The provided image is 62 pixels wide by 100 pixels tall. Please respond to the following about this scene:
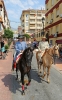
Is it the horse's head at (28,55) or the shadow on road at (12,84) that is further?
the shadow on road at (12,84)

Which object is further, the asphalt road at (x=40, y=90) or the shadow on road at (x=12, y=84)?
the shadow on road at (x=12, y=84)

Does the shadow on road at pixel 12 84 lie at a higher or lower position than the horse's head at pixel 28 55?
lower

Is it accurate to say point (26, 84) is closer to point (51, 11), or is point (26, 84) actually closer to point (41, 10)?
point (51, 11)

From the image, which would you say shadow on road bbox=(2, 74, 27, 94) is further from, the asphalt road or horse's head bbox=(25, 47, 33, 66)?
horse's head bbox=(25, 47, 33, 66)

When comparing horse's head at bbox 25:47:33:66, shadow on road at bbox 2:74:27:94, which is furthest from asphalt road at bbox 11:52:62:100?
horse's head at bbox 25:47:33:66

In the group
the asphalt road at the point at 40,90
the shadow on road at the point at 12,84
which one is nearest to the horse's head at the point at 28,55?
the asphalt road at the point at 40,90

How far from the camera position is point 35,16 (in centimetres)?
9438

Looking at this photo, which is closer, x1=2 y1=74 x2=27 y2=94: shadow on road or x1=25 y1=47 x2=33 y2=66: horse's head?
x1=25 y1=47 x2=33 y2=66: horse's head

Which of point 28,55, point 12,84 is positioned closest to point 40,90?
point 12,84

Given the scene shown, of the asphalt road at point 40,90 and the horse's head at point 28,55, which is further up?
the horse's head at point 28,55

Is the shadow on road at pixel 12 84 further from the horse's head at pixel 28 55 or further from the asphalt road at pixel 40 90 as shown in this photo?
the horse's head at pixel 28 55

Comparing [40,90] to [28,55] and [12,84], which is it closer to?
[12,84]

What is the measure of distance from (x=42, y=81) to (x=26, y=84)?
1.55 m

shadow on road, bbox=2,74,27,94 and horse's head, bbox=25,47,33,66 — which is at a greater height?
horse's head, bbox=25,47,33,66
